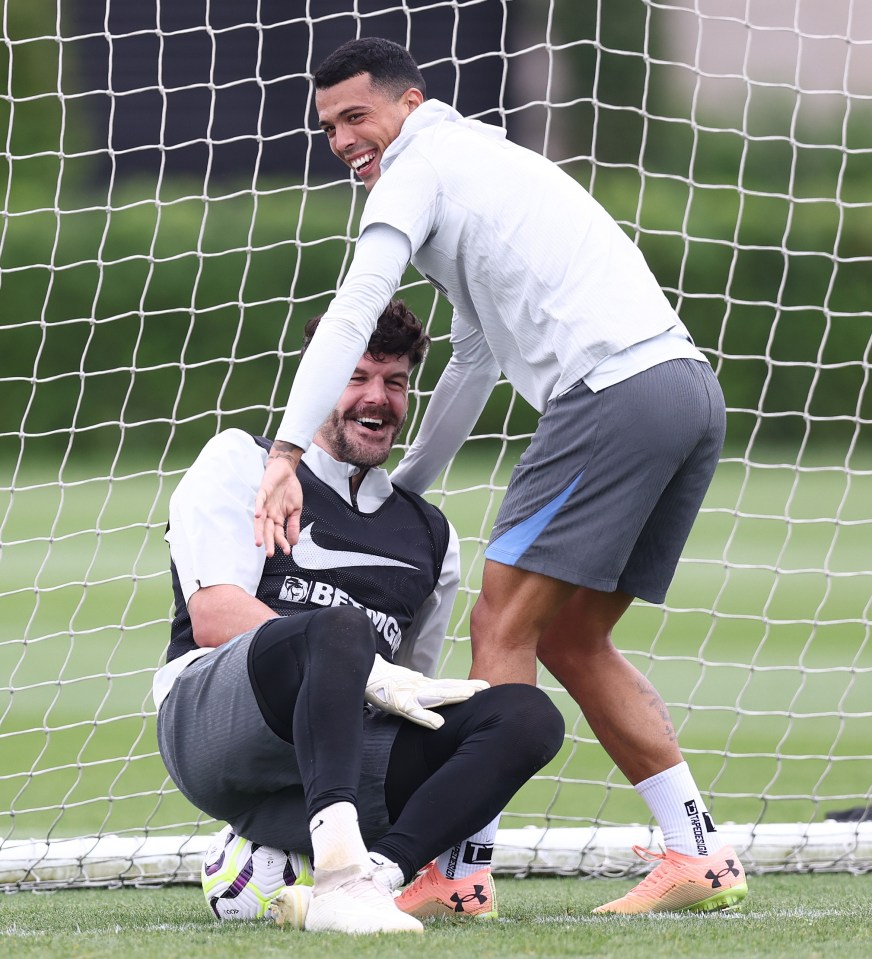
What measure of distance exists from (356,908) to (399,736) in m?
0.44

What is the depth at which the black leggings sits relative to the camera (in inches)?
86.7

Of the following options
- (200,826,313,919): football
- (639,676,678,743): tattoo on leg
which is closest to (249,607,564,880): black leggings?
(200,826,313,919): football

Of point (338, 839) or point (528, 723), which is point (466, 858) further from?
point (338, 839)

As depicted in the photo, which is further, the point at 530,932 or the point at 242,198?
the point at 242,198

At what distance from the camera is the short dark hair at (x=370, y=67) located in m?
2.73

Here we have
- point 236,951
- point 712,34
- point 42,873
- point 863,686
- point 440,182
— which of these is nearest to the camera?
point 236,951

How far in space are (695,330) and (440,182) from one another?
10.8 metres

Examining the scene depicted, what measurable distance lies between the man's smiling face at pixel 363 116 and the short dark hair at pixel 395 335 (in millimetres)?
253

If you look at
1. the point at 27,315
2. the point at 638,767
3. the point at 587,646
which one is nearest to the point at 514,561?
the point at 587,646

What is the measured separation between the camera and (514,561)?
2594 mm

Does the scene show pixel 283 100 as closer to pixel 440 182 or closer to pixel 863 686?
pixel 863 686

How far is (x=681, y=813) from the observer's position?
9.11 feet

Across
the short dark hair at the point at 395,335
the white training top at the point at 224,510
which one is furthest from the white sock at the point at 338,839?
the short dark hair at the point at 395,335

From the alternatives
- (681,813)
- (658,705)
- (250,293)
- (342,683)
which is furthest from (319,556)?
(250,293)
